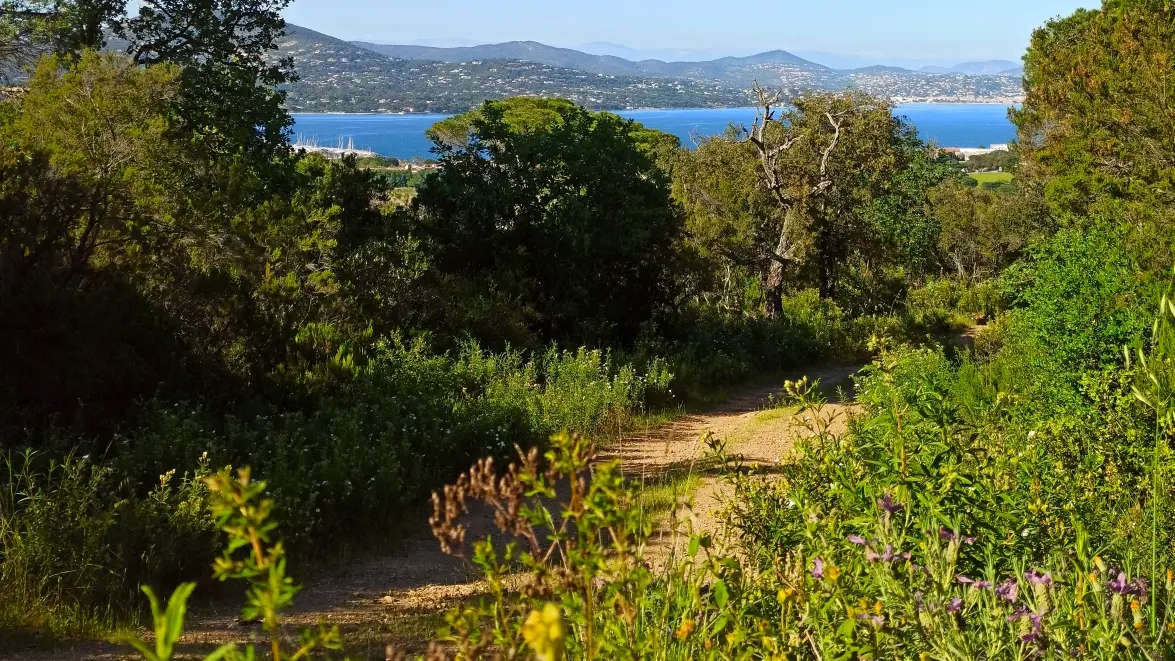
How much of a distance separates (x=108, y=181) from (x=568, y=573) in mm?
9054

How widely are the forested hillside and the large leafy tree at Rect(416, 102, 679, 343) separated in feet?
0.20

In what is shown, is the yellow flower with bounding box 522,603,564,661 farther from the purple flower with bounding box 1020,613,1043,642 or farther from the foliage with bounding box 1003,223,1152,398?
the foliage with bounding box 1003,223,1152,398

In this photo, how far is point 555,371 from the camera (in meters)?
10.9

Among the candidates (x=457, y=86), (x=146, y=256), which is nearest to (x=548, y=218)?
(x=146, y=256)

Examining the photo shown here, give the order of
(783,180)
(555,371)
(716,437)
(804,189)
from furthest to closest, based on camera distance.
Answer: (783,180) → (804,189) → (555,371) → (716,437)

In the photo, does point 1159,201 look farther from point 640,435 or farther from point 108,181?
point 108,181

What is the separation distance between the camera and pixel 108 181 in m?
9.22

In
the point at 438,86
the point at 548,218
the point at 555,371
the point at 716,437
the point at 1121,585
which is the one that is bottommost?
the point at 716,437

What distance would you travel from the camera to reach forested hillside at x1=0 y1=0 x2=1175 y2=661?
2205 mm

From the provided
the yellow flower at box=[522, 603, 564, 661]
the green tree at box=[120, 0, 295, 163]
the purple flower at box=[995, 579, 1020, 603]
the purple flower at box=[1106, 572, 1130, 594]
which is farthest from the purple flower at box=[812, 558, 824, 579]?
the green tree at box=[120, 0, 295, 163]

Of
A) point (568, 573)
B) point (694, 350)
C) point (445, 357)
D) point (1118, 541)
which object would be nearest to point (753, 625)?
point (568, 573)

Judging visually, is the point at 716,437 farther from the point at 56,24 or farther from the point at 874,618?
the point at 56,24

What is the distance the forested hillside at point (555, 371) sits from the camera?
221cm

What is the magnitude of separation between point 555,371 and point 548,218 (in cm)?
372
